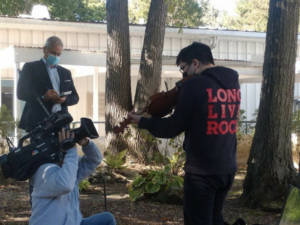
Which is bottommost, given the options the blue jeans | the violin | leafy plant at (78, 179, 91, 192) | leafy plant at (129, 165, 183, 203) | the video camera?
leafy plant at (78, 179, 91, 192)

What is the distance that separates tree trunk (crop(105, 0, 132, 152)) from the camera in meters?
10.5

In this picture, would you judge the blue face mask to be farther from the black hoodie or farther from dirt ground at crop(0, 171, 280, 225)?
dirt ground at crop(0, 171, 280, 225)

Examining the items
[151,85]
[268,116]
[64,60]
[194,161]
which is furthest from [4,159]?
[64,60]

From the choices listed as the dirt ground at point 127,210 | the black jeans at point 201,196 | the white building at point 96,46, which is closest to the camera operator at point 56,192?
the black jeans at point 201,196

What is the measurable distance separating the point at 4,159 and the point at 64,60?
10937 millimetres

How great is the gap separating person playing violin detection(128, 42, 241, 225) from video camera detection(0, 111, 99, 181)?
0.72 meters

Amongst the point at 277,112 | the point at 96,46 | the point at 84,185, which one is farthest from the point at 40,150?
the point at 96,46

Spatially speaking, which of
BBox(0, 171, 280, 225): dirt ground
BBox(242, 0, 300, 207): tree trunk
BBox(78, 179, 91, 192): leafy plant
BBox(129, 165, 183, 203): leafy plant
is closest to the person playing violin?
BBox(0, 171, 280, 225): dirt ground

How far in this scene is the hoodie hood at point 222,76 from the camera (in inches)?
138

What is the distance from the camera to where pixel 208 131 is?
3.44 m

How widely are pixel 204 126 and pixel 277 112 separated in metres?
3.55

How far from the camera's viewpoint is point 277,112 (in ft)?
22.0

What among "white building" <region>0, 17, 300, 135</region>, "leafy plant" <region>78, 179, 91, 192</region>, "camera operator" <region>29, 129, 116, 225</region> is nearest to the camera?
"camera operator" <region>29, 129, 116, 225</region>

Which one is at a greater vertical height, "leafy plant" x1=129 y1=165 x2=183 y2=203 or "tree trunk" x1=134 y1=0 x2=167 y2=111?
"tree trunk" x1=134 y1=0 x2=167 y2=111
